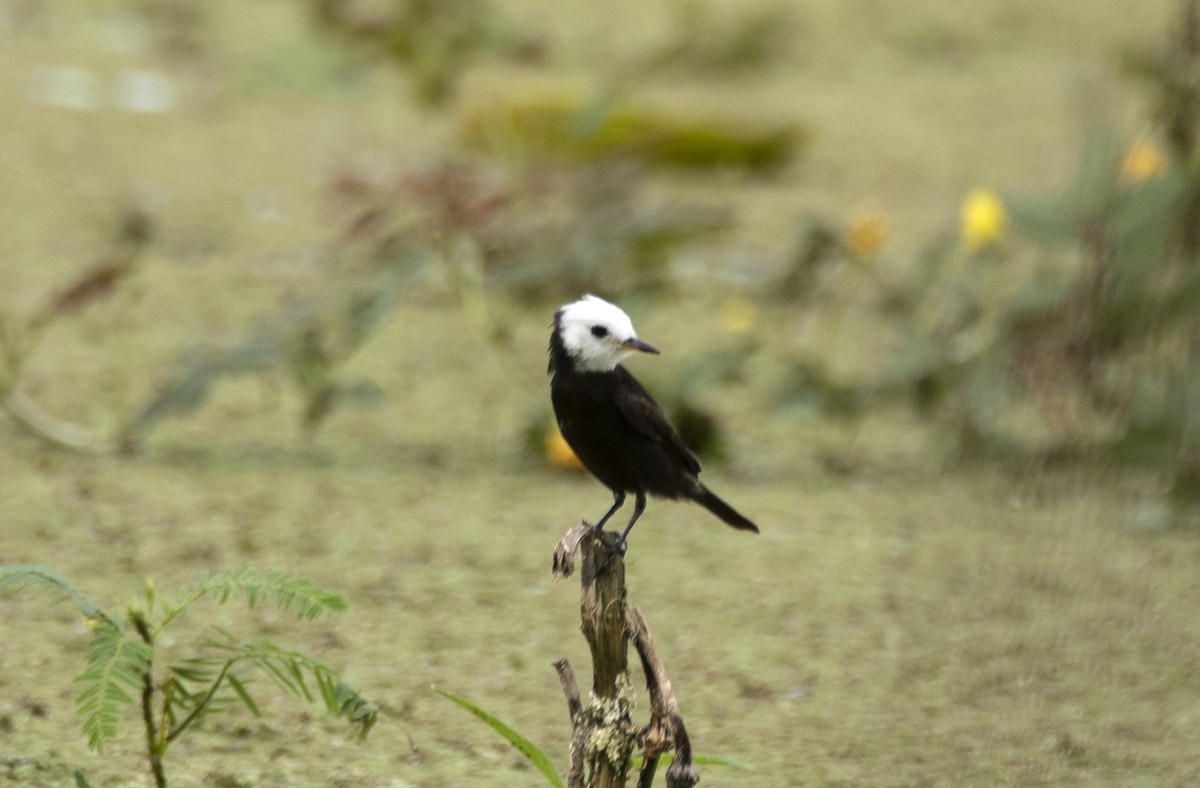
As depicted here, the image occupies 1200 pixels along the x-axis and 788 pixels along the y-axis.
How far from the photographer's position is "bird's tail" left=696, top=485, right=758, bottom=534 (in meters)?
2.28

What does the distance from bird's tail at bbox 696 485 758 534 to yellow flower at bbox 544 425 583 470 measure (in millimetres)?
1092

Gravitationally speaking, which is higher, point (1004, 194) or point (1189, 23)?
point (1004, 194)

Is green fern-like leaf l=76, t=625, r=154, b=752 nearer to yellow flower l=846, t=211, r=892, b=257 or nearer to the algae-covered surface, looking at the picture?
the algae-covered surface

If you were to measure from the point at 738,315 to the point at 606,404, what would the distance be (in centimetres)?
236

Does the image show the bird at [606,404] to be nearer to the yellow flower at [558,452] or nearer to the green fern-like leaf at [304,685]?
the green fern-like leaf at [304,685]

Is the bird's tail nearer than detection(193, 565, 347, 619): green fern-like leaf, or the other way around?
detection(193, 565, 347, 619): green fern-like leaf

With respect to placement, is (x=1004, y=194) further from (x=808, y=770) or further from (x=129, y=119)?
(x=129, y=119)

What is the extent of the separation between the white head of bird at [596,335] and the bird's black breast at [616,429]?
0.06ft

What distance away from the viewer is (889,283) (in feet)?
16.1

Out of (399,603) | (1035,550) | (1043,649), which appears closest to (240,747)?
(399,603)

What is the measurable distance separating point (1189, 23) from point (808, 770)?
58.4 inches

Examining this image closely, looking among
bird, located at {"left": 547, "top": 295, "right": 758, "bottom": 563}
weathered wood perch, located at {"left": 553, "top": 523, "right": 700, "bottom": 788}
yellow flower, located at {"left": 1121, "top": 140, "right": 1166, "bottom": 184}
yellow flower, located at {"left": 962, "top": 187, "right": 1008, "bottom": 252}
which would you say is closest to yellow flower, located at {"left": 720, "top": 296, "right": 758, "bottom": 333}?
yellow flower, located at {"left": 962, "top": 187, "right": 1008, "bottom": 252}

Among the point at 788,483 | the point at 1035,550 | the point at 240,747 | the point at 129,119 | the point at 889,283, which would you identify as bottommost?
the point at 240,747

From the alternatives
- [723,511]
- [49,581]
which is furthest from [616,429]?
[49,581]
